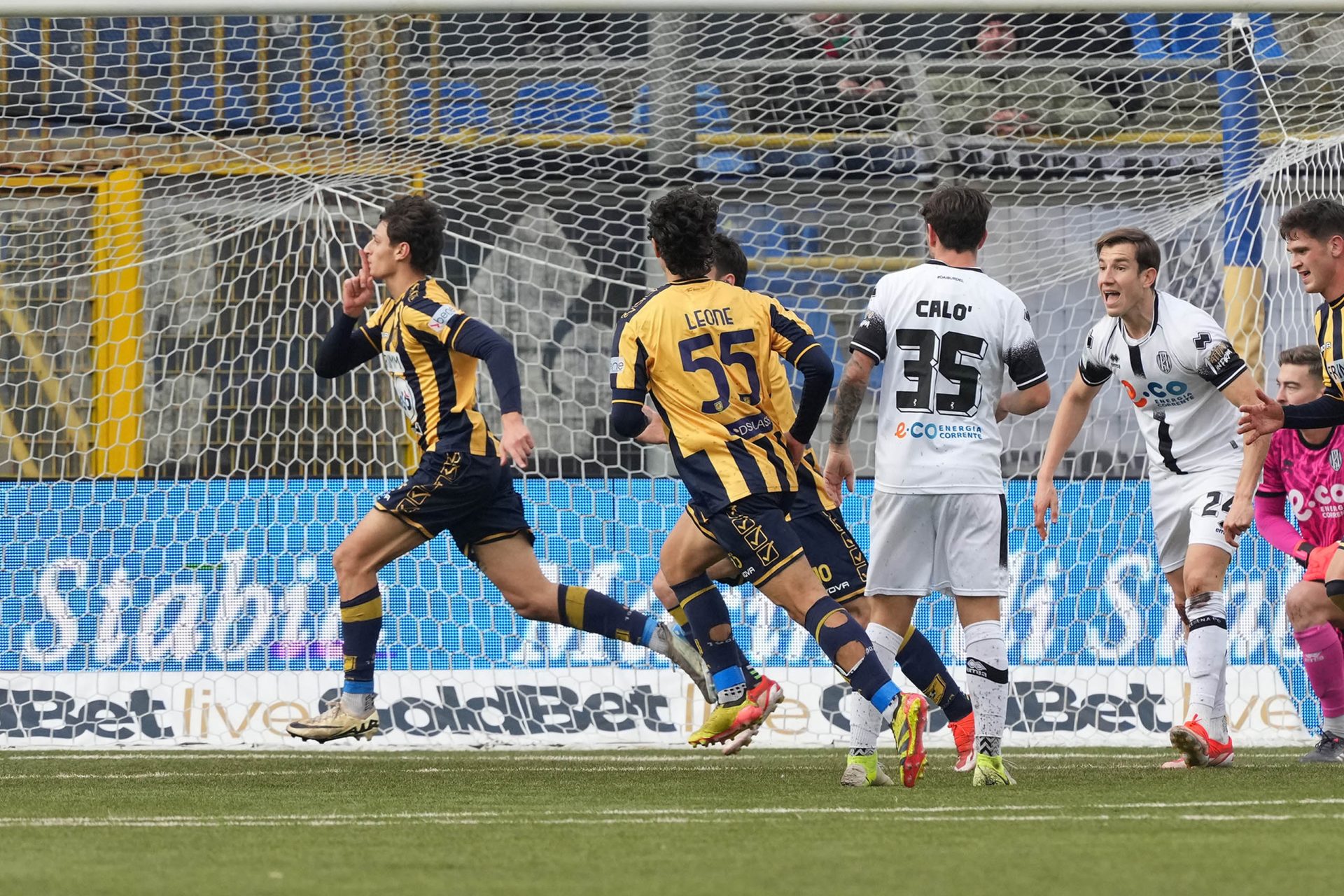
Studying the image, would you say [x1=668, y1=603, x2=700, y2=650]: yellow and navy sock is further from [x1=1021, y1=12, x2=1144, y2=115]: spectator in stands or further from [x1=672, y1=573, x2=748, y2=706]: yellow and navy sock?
[x1=1021, y1=12, x2=1144, y2=115]: spectator in stands

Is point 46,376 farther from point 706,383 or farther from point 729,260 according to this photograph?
point 706,383

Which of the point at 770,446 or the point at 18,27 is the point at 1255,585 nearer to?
Result: the point at 770,446

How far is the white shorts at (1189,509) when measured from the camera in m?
5.93

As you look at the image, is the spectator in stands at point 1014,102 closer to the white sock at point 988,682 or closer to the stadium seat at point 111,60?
the stadium seat at point 111,60

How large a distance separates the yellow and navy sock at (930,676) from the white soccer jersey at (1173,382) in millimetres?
1270

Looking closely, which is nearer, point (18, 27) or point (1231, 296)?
point (1231, 296)

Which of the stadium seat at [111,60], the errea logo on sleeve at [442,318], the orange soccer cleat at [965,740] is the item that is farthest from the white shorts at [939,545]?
the stadium seat at [111,60]

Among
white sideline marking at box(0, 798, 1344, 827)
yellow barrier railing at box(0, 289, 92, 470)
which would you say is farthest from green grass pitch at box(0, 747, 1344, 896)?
yellow barrier railing at box(0, 289, 92, 470)

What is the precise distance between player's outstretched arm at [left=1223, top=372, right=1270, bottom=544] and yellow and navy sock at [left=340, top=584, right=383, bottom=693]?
3008 mm

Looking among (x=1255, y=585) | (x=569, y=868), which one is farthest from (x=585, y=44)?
(x=569, y=868)

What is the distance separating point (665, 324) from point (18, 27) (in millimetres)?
6404

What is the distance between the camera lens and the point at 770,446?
17.1 ft

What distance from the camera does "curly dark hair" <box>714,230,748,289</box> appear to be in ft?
20.9

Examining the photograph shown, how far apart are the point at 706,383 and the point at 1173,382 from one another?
181 centimetres
